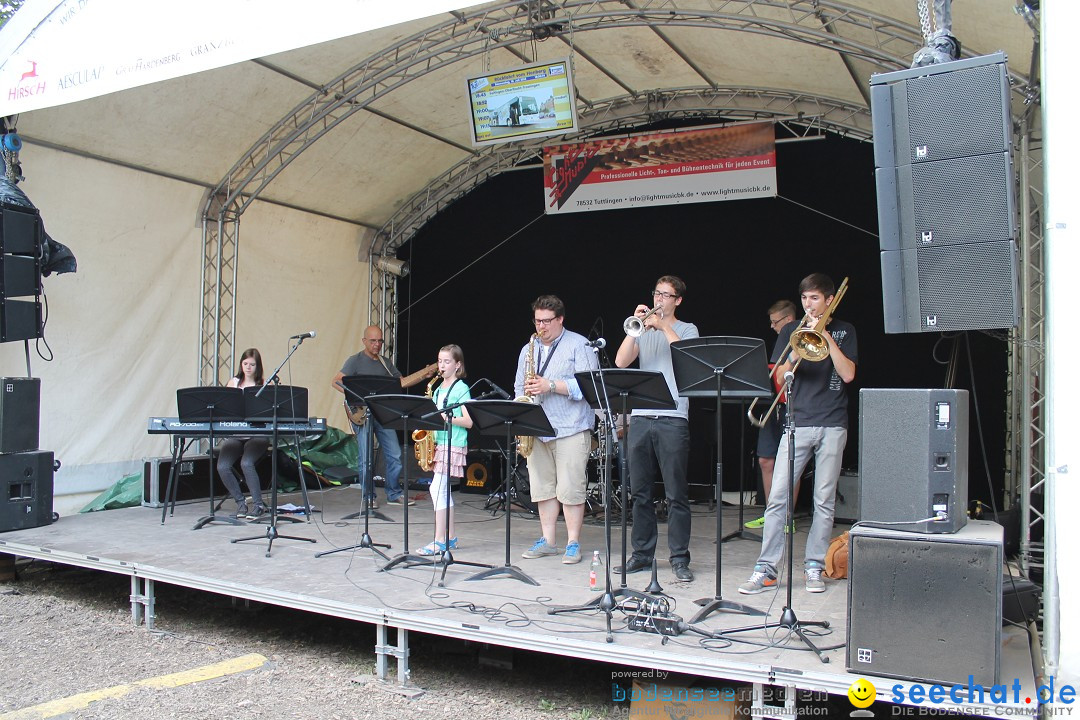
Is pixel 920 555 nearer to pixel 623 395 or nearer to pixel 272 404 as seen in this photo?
pixel 623 395

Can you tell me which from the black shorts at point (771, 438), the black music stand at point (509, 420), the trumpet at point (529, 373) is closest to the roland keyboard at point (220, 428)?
the trumpet at point (529, 373)

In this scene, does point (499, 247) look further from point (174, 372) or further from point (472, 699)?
point (472, 699)

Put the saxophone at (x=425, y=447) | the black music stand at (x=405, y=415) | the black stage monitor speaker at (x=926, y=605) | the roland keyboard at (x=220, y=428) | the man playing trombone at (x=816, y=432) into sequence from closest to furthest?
1. the black stage monitor speaker at (x=926, y=605)
2. the man playing trombone at (x=816, y=432)
3. the black music stand at (x=405, y=415)
4. the saxophone at (x=425, y=447)
5. the roland keyboard at (x=220, y=428)

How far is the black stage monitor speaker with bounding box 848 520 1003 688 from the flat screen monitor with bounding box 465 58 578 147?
4.87 metres

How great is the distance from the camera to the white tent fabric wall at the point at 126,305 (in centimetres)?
741

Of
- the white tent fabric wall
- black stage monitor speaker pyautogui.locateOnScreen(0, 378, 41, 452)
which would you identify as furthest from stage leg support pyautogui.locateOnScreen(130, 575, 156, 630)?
the white tent fabric wall

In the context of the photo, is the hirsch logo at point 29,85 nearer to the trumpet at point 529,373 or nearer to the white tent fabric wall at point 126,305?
the white tent fabric wall at point 126,305

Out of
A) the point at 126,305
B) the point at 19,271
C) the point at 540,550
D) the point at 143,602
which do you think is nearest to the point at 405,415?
the point at 540,550

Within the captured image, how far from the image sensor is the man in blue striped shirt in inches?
202

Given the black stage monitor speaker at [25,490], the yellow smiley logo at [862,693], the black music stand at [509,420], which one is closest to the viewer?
the yellow smiley logo at [862,693]

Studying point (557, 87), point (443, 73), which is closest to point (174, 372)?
point (443, 73)

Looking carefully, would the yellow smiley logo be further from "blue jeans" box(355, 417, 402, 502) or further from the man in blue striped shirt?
"blue jeans" box(355, 417, 402, 502)

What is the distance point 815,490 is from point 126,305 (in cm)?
646

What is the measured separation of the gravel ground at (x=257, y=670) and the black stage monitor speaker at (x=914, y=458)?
1.59 meters
